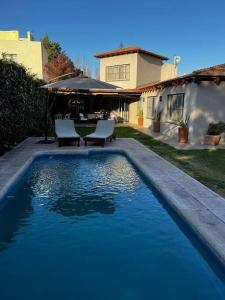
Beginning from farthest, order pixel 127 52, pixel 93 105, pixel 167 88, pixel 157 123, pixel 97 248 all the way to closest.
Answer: pixel 93 105 → pixel 127 52 → pixel 157 123 → pixel 167 88 → pixel 97 248

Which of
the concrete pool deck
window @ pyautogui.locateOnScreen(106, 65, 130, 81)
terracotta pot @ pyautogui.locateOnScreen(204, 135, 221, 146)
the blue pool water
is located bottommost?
the blue pool water

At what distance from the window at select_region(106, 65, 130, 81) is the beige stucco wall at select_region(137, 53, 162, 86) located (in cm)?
123

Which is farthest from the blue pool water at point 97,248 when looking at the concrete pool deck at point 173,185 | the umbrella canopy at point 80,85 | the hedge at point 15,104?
the umbrella canopy at point 80,85

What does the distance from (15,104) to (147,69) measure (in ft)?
64.6

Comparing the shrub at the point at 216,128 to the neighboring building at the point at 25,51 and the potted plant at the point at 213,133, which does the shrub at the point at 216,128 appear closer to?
the potted plant at the point at 213,133

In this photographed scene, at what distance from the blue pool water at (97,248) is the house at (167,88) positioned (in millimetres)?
8798

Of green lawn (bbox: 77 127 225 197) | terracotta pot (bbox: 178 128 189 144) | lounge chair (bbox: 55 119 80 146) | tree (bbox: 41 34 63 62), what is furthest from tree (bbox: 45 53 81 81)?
green lawn (bbox: 77 127 225 197)

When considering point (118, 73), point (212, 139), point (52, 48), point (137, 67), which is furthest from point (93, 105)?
point (52, 48)

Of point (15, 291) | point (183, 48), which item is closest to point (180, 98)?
point (15, 291)

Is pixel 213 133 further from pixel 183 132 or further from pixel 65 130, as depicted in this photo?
pixel 65 130

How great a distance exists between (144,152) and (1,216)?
7365mm

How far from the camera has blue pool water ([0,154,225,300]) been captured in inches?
155

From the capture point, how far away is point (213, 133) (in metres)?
15.3

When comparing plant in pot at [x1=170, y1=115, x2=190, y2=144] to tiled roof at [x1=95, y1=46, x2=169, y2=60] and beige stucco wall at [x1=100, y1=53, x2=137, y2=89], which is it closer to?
beige stucco wall at [x1=100, y1=53, x2=137, y2=89]
